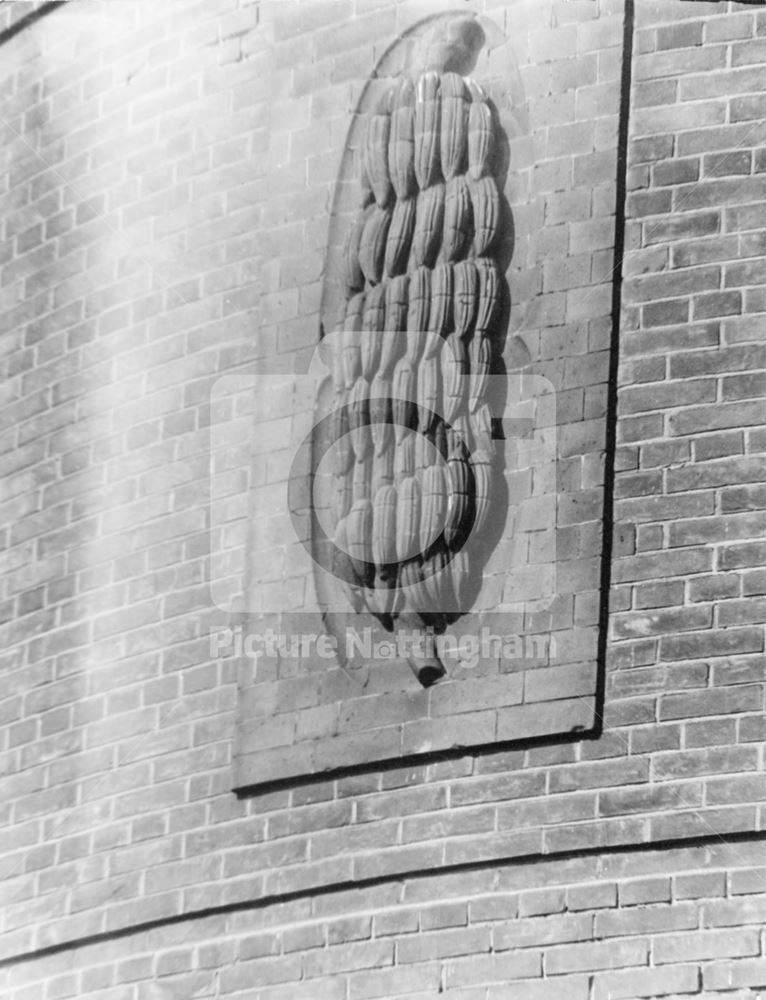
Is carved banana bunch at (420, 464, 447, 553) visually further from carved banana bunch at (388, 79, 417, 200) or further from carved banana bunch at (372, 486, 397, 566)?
carved banana bunch at (388, 79, 417, 200)

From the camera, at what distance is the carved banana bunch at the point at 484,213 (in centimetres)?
598

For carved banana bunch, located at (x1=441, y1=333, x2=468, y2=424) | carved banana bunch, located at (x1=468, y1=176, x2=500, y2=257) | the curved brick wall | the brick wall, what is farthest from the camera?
carved banana bunch, located at (x1=468, y1=176, x2=500, y2=257)

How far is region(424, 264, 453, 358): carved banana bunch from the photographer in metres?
5.93

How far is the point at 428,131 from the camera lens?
20.0 feet

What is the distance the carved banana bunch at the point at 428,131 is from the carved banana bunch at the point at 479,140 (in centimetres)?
9

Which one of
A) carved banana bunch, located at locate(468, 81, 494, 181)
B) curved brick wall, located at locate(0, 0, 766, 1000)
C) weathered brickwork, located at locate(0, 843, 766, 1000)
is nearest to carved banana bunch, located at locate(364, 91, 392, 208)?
curved brick wall, located at locate(0, 0, 766, 1000)

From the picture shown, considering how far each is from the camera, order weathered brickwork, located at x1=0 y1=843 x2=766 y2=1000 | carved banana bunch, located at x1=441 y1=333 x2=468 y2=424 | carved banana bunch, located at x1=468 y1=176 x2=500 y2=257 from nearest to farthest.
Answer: weathered brickwork, located at x1=0 y1=843 x2=766 y2=1000
carved banana bunch, located at x1=441 y1=333 x2=468 y2=424
carved banana bunch, located at x1=468 y1=176 x2=500 y2=257

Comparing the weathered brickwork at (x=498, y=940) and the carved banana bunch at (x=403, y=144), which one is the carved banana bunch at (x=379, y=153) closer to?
the carved banana bunch at (x=403, y=144)

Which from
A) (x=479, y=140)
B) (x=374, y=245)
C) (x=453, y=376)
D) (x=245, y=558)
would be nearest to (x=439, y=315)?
(x=453, y=376)

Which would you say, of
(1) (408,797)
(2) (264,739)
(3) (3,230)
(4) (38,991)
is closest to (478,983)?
(1) (408,797)

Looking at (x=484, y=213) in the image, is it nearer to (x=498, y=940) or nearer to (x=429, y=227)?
(x=429, y=227)

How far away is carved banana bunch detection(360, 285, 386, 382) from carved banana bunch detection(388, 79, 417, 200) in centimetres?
30

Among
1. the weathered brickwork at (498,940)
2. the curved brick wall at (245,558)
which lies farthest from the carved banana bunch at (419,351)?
the weathered brickwork at (498,940)

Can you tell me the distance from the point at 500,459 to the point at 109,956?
168 centimetres
